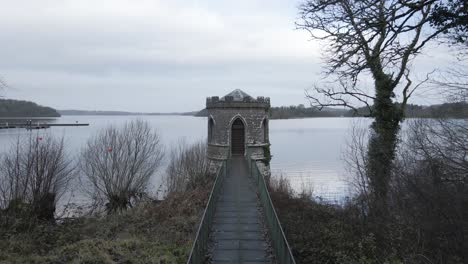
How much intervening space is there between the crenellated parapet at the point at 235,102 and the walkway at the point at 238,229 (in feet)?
32.2

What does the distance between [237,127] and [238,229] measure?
1566 cm

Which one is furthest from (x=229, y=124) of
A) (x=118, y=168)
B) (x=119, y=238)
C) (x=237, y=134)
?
(x=119, y=238)

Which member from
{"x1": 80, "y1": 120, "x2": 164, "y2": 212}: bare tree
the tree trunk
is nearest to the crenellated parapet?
{"x1": 80, "y1": 120, "x2": 164, "y2": 212}: bare tree

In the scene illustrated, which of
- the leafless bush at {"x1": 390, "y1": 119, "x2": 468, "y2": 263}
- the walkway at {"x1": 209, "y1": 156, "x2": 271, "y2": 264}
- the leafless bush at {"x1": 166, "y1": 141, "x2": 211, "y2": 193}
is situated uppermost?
the leafless bush at {"x1": 390, "y1": 119, "x2": 468, "y2": 263}

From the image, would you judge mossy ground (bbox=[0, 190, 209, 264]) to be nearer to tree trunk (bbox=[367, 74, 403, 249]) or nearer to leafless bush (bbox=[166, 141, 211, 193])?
tree trunk (bbox=[367, 74, 403, 249])

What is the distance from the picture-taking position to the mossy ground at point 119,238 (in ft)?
32.2

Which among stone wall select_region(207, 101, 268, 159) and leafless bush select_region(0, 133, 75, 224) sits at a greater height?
stone wall select_region(207, 101, 268, 159)

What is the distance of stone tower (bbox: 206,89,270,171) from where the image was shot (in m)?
25.1

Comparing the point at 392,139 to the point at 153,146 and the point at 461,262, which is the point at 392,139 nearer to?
the point at 461,262

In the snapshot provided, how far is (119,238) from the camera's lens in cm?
1180

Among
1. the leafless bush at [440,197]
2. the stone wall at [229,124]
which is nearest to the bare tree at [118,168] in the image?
the stone wall at [229,124]

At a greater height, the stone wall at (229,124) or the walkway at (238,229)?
the stone wall at (229,124)

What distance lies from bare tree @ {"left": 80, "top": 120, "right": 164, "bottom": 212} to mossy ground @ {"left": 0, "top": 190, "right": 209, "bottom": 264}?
8.07m

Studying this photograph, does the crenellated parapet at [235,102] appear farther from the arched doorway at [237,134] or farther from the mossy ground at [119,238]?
the mossy ground at [119,238]
